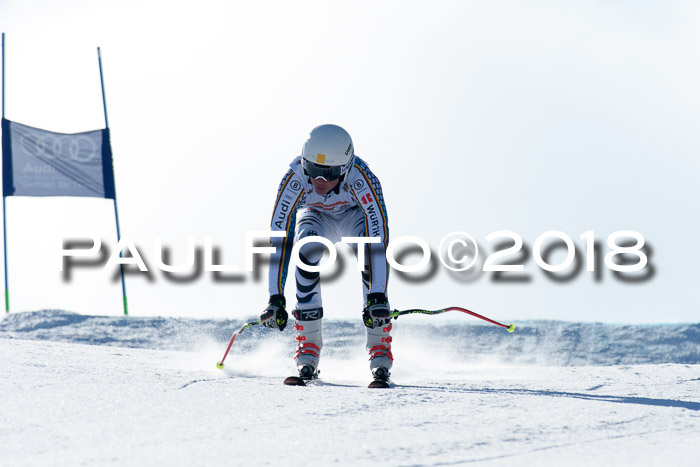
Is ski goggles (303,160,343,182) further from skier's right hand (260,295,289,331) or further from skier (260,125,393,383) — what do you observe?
skier's right hand (260,295,289,331)

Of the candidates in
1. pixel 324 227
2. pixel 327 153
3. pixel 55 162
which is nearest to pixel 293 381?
pixel 324 227

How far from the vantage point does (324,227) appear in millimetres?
5727

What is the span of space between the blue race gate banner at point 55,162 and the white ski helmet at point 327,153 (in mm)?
8913

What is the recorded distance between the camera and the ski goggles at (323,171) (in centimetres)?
526

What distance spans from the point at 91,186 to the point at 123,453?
445 inches

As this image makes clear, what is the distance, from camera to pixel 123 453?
2980mm

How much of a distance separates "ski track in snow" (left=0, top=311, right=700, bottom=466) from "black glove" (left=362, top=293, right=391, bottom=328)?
0.52m

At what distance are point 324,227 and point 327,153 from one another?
721mm

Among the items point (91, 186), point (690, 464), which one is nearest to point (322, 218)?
point (690, 464)

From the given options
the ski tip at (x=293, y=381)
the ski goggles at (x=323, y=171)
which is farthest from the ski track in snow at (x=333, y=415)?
the ski goggles at (x=323, y=171)

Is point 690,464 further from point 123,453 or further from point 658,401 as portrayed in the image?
point 123,453

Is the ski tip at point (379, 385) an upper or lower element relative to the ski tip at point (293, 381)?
lower

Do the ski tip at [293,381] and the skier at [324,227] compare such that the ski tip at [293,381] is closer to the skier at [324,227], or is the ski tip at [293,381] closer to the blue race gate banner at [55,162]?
the skier at [324,227]

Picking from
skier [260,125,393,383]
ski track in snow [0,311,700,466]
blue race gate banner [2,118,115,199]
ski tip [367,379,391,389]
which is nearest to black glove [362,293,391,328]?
skier [260,125,393,383]
